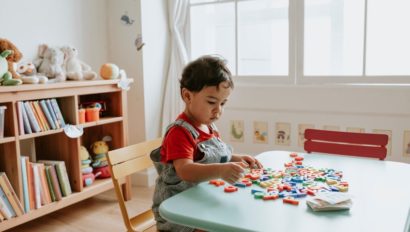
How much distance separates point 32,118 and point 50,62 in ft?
1.64

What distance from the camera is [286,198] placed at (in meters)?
1.12

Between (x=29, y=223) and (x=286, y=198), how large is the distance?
82.1 inches

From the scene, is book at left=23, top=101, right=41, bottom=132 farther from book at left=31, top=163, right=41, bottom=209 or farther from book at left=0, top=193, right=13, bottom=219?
book at left=0, top=193, right=13, bottom=219

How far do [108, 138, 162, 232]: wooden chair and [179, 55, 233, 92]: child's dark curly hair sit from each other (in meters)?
0.47

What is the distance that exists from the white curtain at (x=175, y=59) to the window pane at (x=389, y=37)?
1440 millimetres

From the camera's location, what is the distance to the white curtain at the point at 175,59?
332cm

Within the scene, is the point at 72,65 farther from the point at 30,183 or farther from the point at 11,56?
the point at 30,183

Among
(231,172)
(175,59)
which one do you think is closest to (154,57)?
(175,59)

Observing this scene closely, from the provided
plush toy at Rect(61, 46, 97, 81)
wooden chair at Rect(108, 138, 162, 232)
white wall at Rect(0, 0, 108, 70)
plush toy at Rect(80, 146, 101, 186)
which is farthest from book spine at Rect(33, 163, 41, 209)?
wooden chair at Rect(108, 138, 162, 232)

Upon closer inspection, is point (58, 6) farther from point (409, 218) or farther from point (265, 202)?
point (409, 218)

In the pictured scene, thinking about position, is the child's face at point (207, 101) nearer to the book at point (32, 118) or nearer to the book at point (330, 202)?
the book at point (330, 202)

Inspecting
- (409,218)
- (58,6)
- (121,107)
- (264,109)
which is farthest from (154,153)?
(58,6)

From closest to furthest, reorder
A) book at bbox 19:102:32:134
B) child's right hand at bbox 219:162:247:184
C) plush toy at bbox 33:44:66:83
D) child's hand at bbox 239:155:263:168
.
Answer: child's right hand at bbox 219:162:247:184 → child's hand at bbox 239:155:263:168 → book at bbox 19:102:32:134 → plush toy at bbox 33:44:66:83

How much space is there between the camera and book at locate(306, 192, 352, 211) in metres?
1.03
